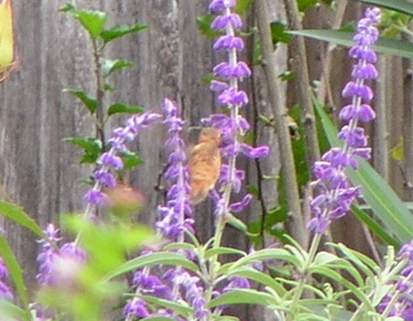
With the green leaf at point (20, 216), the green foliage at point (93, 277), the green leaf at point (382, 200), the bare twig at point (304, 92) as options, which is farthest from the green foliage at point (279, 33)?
the green foliage at point (93, 277)

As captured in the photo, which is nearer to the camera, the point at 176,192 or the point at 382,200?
the point at 176,192

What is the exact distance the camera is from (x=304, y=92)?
2271mm

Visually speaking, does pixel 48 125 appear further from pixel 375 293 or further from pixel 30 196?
pixel 375 293

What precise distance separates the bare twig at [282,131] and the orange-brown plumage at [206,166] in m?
0.76

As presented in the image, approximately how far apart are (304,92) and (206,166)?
911 millimetres

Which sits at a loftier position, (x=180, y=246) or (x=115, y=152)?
(x=115, y=152)

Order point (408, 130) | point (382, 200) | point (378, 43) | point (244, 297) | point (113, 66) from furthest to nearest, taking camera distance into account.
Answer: point (408, 130), point (378, 43), point (113, 66), point (382, 200), point (244, 297)

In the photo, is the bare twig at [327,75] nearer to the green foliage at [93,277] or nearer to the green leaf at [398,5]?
the green leaf at [398,5]

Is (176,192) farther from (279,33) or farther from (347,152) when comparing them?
(279,33)

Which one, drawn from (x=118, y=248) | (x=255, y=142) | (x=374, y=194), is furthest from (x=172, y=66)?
(x=118, y=248)

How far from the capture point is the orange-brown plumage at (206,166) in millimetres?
1396

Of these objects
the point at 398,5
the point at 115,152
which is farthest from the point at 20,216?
the point at 398,5

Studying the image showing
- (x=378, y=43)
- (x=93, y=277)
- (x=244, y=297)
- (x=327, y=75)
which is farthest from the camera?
(x=327, y=75)

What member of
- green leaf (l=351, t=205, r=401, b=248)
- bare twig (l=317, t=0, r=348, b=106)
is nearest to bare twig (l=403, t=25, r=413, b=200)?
bare twig (l=317, t=0, r=348, b=106)
